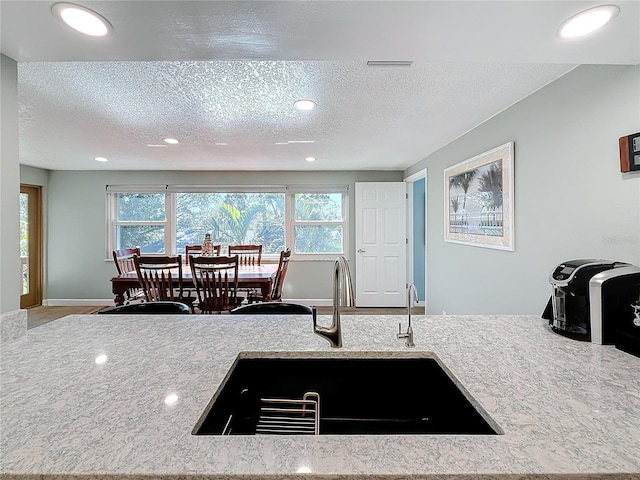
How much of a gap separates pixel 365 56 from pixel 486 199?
195 cm

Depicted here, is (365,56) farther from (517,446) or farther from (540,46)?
(517,446)

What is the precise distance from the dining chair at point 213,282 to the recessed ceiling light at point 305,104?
144cm

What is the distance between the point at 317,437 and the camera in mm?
688

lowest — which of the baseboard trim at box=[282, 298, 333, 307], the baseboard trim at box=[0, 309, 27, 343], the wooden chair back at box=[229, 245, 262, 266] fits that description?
the baseboard trim at box=[282, 298, 333, 307]

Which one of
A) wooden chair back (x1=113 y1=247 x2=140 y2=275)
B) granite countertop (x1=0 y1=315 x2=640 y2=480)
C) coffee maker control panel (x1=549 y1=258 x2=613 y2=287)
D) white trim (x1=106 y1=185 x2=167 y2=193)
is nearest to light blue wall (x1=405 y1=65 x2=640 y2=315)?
coffee maker control panel (x1=549 y1=258 x2=613 y2=287)

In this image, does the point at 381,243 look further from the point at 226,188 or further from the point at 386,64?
the point at 386,64

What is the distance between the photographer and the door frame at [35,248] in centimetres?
531

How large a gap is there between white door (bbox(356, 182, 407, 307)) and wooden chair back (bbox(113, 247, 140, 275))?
3093 mm

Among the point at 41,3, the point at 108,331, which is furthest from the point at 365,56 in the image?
the point at 108,331

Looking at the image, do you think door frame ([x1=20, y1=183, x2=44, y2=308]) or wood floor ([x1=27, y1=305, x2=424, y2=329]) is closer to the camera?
wood floor ([x1=27, y1=305, x2=424, y2=329])

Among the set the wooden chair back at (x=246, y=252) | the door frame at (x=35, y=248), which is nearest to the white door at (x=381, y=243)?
the wooden chair back at (x=246, y=252)

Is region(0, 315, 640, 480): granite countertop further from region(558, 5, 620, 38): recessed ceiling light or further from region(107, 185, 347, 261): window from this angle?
region(107, 185, 347, 261): window

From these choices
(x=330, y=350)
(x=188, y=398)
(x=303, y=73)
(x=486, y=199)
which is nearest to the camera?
(x=188, y=398)

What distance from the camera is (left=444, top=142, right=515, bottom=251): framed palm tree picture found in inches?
102
